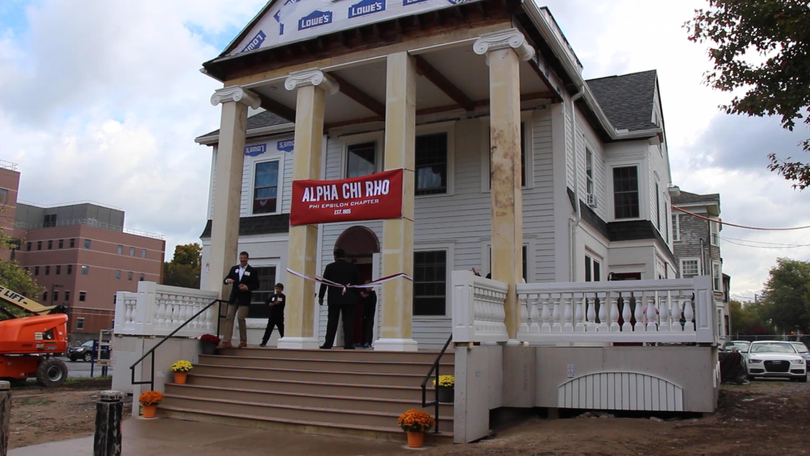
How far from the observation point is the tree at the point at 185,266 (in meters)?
80.2

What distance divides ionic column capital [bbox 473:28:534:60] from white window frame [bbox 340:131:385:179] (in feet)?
18.1

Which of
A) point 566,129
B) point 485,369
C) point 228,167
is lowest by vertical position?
point 485,369

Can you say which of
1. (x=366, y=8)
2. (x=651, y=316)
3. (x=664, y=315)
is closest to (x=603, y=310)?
(x=651, y=316)

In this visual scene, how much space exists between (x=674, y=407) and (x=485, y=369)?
2676 mm

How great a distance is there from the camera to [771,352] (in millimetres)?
21312

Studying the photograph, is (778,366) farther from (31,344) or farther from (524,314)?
(31,344)

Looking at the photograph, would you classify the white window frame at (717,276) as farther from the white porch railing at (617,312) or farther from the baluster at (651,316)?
the baluster at (651,316)

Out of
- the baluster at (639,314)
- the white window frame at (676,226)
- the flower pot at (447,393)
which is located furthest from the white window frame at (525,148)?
the white window frame at (676,226)

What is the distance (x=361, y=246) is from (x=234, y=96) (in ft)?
15.5

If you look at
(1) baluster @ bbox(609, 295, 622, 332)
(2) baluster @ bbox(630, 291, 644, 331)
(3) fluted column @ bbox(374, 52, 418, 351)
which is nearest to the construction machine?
(3) fluted column @ bbox(374, 52, 418, 351)

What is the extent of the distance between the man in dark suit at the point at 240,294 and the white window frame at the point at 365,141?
520cm

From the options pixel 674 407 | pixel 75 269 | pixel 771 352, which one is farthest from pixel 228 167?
pixel 75 269

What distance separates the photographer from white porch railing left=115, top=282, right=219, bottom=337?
11.4 m

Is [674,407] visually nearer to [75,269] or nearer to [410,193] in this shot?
[410,193]
